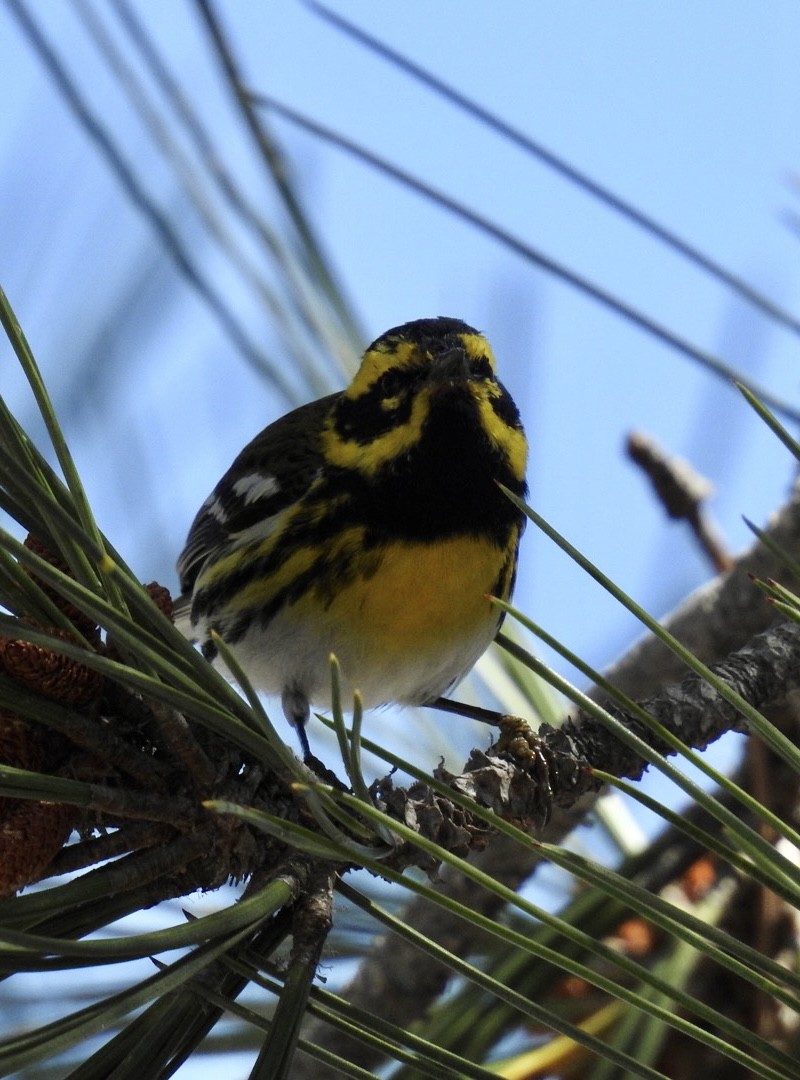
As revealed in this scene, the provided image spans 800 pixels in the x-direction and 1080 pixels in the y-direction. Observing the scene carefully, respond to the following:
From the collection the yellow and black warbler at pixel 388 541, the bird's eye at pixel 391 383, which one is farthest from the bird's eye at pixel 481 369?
the bird's eye at pixel 391 383

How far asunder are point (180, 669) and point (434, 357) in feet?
3.98

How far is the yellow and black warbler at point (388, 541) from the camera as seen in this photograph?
1797 millimetres

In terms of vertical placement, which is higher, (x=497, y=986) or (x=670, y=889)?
(x=670, y=889)

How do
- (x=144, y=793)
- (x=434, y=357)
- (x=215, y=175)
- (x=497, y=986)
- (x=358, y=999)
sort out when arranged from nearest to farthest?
(x=497, y=986), (x=144, y=793), (x=358, y=999), (x=215, y=175), (x=434, y=357)

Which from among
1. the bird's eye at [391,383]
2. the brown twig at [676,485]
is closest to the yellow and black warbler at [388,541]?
the bird's eye at [391,383]

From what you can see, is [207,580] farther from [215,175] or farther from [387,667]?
[215,175]

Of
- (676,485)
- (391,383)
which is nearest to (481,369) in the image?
(391,383)

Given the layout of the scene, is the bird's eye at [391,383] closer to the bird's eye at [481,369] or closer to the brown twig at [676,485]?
the bird's eye at [481,369]

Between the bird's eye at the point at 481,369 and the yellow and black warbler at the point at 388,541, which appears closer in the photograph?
the yellow and black warbler at the point at 388,541

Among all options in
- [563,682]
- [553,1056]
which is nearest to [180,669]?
[563,682]

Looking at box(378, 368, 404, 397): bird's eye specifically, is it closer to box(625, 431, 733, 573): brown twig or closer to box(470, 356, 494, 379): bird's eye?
box(470, 356, 494, 379): bird's eye

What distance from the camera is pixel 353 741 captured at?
2.48 feet

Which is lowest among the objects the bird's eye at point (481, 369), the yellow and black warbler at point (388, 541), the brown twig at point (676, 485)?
the yellow and black warbler at point (388, 541)

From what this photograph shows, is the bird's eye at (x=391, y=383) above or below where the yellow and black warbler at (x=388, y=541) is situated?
above
